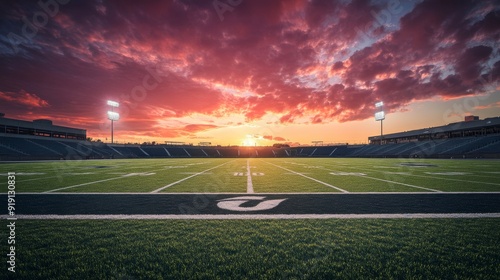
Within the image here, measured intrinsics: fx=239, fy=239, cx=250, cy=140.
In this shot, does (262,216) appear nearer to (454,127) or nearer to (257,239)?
(257,239)

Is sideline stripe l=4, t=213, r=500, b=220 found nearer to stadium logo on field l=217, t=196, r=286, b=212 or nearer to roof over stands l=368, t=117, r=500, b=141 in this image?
stadium logo on field l=217, t=196, r=286, b=212

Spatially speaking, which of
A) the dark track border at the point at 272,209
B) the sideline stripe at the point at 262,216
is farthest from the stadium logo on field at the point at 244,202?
the sideline stripe at the point at 262,216

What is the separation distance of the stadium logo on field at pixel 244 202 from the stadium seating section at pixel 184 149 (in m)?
39.4

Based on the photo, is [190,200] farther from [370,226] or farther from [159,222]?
[370,226]

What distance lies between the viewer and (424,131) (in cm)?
5666

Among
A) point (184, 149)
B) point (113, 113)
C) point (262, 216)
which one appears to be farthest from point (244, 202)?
point (184, 149)

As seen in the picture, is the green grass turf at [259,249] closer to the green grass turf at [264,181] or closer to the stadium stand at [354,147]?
the green grass turf at [264,181]

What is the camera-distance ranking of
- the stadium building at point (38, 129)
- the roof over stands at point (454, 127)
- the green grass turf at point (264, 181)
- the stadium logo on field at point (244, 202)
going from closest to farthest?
the stadium logo on field at point (244, 202)
the green grass turf at point (264, 181)
the stadium building at point (38, 129)
the roof over stands at point (454, 127)

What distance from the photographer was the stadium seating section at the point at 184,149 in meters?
35.0

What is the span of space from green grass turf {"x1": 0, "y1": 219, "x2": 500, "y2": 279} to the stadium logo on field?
95cm

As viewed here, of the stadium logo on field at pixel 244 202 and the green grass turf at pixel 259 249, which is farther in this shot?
the stadium logo on field at pixel 244 202

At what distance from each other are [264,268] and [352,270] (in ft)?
2.81

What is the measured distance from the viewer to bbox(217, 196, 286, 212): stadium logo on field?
15.9 ft

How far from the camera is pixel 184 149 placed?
76.5 metres
